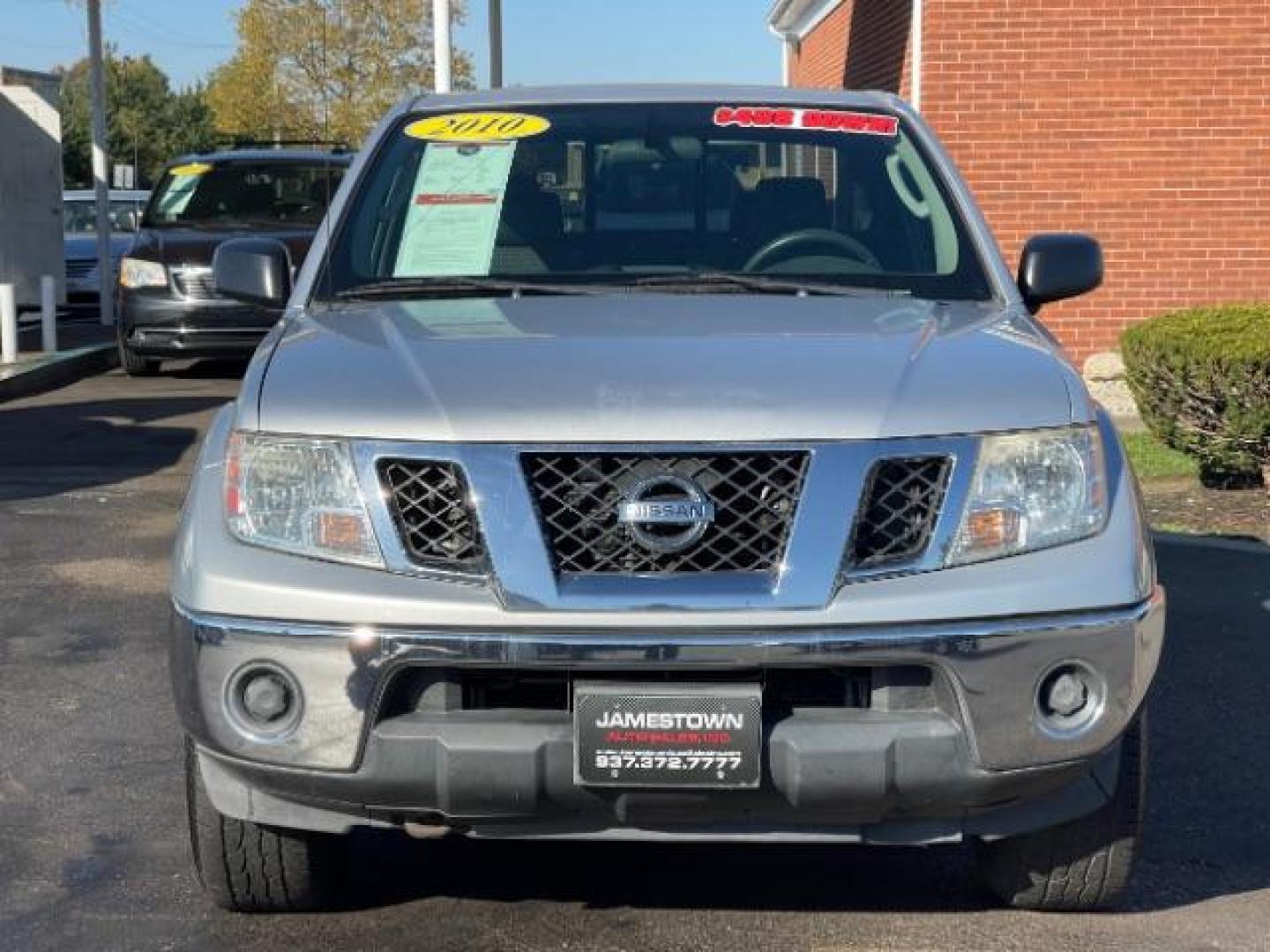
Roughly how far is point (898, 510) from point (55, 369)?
43.0 ft

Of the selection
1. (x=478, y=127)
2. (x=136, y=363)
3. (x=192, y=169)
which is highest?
(x=478, y=127)

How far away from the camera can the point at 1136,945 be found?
417 centimetres

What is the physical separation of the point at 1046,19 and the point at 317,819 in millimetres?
10746

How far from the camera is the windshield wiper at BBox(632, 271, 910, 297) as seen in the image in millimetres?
4758

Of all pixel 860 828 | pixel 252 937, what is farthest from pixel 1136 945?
pixel 252 937

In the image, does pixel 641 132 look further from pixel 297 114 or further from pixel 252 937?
pixel 297 114

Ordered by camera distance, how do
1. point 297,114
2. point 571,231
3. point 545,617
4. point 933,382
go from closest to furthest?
point 545,617 → point 933,382 → point 571,231 → point 297,114

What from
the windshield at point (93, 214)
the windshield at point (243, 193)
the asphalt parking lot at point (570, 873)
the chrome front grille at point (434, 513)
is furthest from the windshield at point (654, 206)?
the windshield at point (93, 214)

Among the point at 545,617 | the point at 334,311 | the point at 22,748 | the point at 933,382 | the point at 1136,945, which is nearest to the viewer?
the point at 545,617

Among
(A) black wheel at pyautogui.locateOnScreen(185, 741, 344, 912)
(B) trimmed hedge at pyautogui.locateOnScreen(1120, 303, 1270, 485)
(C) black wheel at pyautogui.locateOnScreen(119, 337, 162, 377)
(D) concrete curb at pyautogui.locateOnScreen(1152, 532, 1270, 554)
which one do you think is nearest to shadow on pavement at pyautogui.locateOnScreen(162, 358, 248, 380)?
(C) black wheel at pyautogui.locateOnScreen(119, 337, 162, 377)

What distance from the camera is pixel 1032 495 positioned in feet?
12.4

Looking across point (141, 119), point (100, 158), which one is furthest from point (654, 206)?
point (141, 119)

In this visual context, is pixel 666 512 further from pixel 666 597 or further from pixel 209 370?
pixel 209 370

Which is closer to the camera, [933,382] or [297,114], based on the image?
[933,382]
